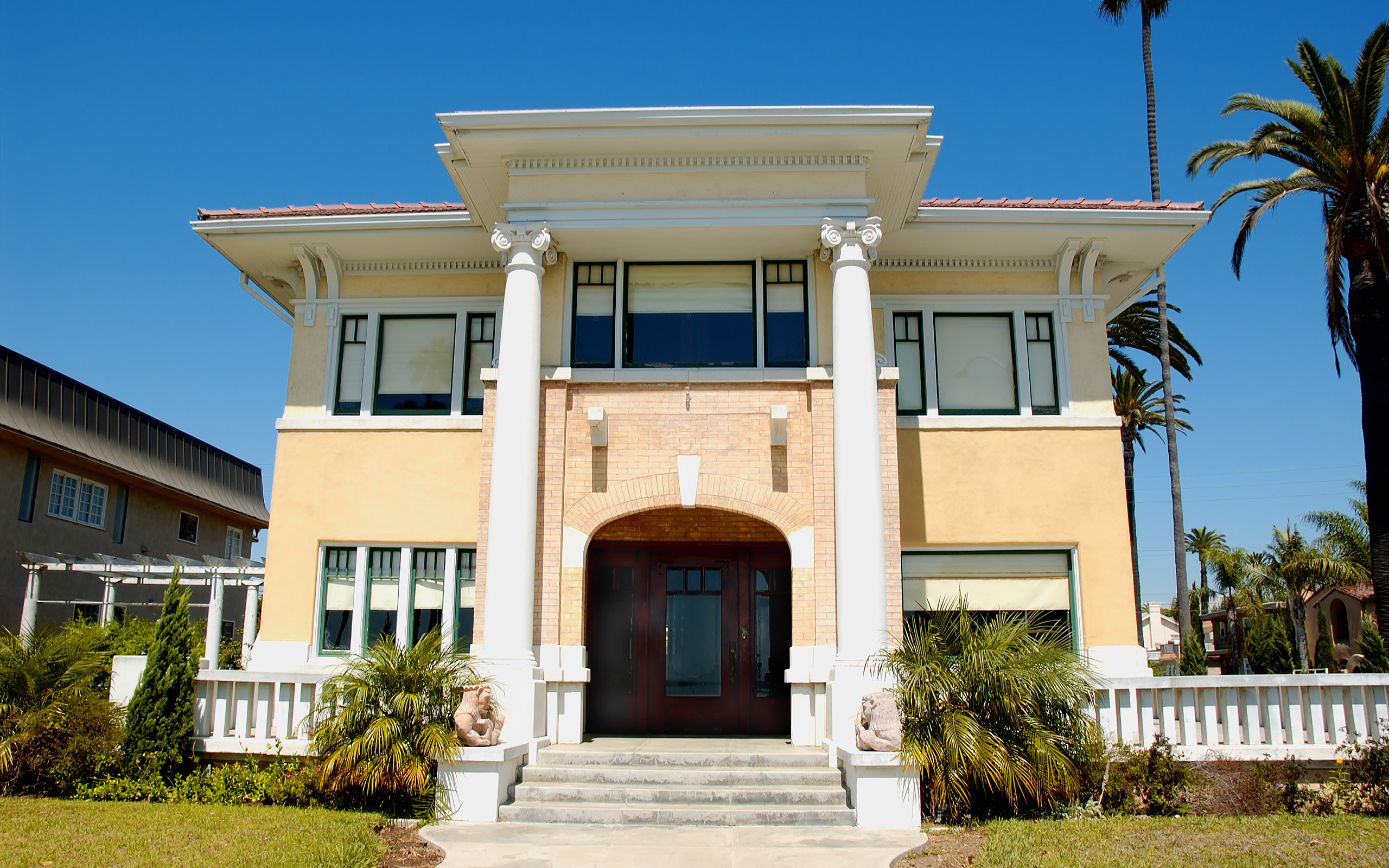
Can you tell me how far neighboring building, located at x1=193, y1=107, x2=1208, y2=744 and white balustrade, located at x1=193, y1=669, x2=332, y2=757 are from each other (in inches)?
89.7

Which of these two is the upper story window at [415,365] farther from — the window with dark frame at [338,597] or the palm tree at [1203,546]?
the palm tree at [1203,546]

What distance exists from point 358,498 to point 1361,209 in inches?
701

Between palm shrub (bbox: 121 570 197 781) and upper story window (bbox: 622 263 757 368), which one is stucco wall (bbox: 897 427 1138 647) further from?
palm shrub (bbox: 121 570 197 781)

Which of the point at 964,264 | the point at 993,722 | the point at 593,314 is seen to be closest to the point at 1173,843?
the point at 993,722

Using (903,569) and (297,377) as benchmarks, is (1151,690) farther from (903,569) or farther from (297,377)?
(297,377)

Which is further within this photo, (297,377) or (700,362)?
(297,377)

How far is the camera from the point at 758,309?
14.0 metres

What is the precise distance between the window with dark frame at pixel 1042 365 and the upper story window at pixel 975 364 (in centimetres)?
28

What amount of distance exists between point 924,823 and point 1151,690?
3474 millimetres

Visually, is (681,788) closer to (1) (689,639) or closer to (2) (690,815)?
(2) (690,815)

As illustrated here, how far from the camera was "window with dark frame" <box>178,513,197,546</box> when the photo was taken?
A: 2912 cm

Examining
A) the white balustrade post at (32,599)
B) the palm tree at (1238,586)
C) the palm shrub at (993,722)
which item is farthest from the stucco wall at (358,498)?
the palm tree at (1238,586)

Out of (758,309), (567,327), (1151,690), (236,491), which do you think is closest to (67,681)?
(567,327)

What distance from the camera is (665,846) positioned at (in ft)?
30.9
